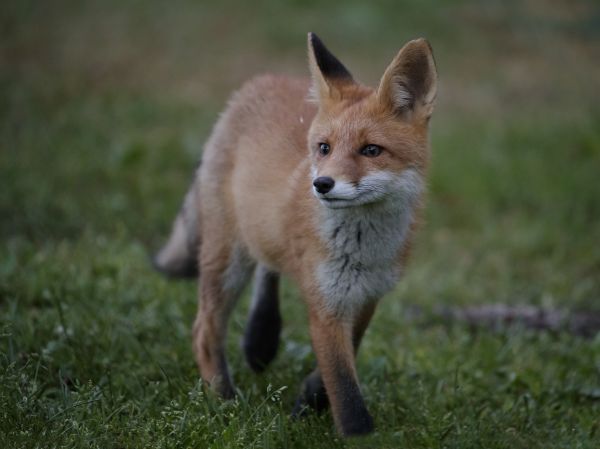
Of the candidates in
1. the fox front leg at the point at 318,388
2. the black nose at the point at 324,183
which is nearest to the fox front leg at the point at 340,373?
the fox front leg at the point at 318,388

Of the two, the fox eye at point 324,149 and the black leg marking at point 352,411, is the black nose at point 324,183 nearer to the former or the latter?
the fox eye at point 324,149

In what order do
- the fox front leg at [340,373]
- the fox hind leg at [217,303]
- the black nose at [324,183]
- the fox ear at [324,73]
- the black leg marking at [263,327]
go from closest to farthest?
the black nose at [324,183]
the fox front leg at [340,373]
the fox ear at [324,73]
the fox hind leg at [217,303]
the black leg marking at [263,327]

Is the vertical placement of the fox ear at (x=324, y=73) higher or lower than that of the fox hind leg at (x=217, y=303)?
higher

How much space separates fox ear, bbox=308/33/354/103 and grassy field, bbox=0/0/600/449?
1722mm

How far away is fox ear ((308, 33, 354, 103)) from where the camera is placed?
4383 mm

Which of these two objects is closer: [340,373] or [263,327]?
→ [340,373]

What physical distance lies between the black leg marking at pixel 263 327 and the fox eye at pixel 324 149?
1324mm

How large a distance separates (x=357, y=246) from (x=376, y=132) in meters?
0.62

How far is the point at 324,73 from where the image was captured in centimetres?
446

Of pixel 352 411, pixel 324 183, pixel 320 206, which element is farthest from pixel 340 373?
pixel 324 183

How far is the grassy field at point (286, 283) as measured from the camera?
4.14 m

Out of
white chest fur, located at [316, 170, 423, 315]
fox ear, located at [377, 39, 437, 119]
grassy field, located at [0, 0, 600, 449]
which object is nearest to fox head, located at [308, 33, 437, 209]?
fox ear, located at [377, 39, 437, 119]

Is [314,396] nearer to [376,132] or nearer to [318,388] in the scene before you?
[318,388]

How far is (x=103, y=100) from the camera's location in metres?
11.0
